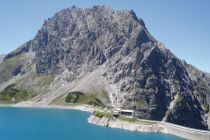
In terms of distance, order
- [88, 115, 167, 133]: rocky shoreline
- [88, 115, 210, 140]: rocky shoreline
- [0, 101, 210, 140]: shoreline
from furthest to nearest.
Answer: [88, 115, 167, 133]: rocky shoreline
[0, 101, 210, 140]: shoreline
[88, 115, 210, 140]: rocky shoreline

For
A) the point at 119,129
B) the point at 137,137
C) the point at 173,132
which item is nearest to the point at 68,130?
the point at 119,129

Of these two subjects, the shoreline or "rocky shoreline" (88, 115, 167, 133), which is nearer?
the shoreline

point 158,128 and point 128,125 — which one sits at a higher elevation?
point 128,125

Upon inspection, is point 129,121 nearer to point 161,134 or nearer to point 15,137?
point 161,134

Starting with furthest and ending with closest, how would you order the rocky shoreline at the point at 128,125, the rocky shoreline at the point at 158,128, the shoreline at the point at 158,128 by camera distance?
1. the rocky shoreline at the point at 128,125
2. the shoreline at the point at 158,128
3. the rocky shoreline at the point at 158,128

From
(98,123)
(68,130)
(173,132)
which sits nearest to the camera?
(173,132)

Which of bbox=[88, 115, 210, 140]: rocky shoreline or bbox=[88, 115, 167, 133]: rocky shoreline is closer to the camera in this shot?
bbox=[88, 115, 210, 140]: rocky shoreline

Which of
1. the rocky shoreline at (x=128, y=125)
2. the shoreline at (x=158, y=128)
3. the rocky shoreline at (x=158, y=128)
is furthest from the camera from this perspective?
the rocky shoreline at (x=128, y=125)

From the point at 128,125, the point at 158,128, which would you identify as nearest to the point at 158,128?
the point at 158,128

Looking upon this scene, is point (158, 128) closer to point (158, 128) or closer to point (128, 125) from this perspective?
point (158, 128)

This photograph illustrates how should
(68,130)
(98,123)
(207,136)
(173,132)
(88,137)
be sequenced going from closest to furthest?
(207,136), (88,137), (173,132), (68,130), (98,123)

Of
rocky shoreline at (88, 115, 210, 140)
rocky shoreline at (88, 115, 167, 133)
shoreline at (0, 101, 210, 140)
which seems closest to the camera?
rocky shoreline at (88, 115, 210, 140)
